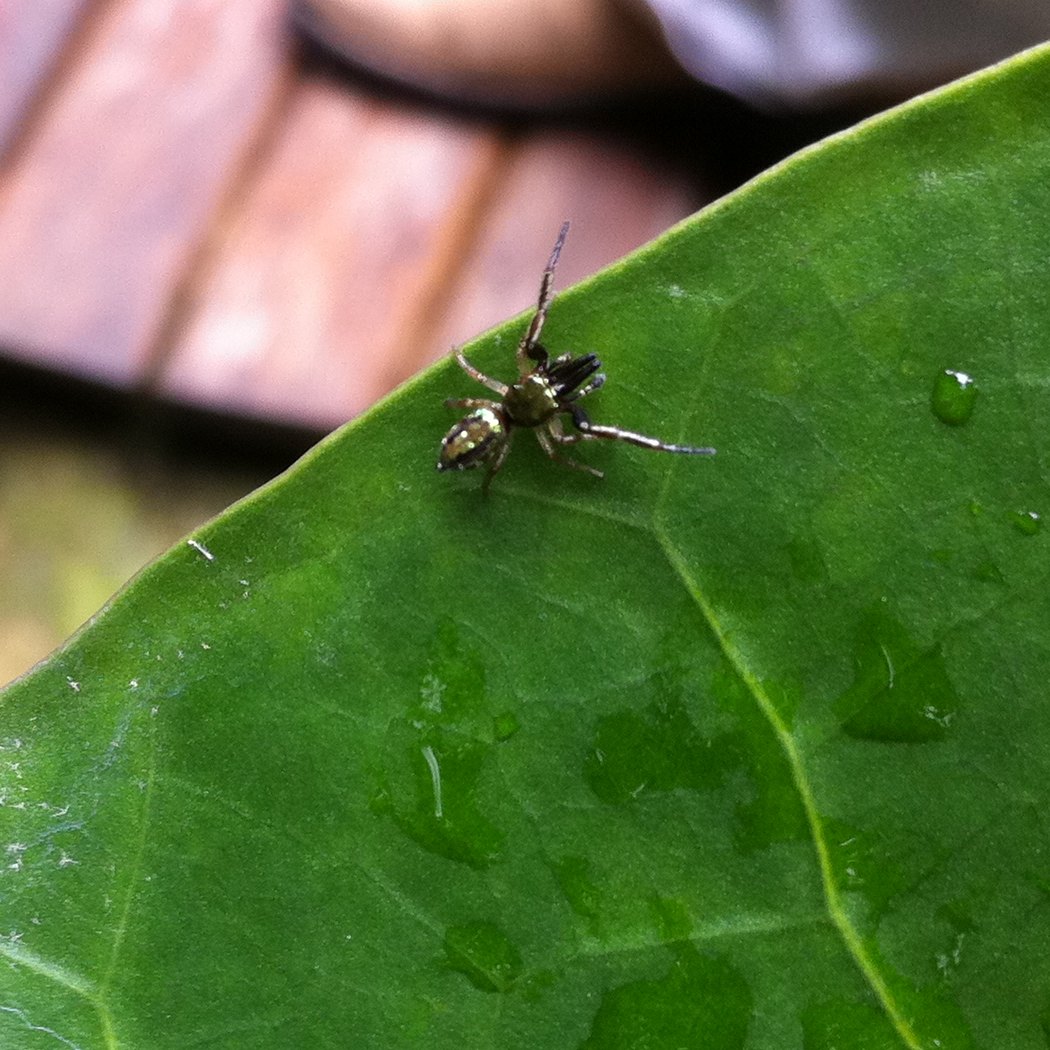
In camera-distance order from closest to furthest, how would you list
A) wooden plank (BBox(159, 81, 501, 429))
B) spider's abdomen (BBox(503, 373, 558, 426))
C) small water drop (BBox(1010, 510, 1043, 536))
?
small water drop (BBox(1010, 510, 1043, 536))
spider's abdomen (BBox(503, 373, 558, 426))
wooden plank (BBox(159, 81, 501, 429))

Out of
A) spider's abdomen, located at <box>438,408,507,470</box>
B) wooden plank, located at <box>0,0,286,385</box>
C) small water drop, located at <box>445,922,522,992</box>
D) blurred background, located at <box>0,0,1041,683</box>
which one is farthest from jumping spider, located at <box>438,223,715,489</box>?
wooden plank, located at <box>0,0,286,385</box>

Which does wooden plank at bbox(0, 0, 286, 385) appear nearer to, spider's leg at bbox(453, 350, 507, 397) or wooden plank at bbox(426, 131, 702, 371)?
wooden plank at bbox(426, 131, 702, 371)

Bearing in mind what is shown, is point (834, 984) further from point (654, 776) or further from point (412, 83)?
point (412, 83)

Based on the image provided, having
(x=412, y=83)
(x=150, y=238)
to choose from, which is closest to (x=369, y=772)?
(x=150, y=238)

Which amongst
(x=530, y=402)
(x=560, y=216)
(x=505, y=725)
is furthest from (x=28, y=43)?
(x=505, y=725)

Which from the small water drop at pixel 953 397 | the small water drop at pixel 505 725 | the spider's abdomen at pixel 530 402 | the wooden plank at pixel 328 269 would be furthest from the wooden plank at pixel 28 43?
the small water drop at pixel 953 397

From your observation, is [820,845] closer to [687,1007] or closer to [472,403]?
[687,1007]

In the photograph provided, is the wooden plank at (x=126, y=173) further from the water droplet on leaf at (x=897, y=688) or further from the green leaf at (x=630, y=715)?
the water droplet on leaf at (x=897, y=688)

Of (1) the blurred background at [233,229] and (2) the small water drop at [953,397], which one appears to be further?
(1) the blurred background at [233,229]
